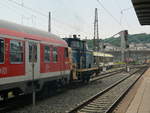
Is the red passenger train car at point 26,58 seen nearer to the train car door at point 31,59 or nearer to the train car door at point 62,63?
the train car door at point 31,59

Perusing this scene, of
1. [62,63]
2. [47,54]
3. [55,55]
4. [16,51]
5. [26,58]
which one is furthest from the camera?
[62,63]

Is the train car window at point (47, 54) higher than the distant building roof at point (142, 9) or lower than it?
lower

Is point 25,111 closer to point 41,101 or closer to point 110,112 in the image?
point 41,101

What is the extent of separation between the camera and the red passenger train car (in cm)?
987

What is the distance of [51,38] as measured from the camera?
14117 millimetres

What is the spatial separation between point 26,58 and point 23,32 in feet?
3.86

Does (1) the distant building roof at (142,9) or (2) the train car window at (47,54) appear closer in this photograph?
(1) the distant building roof at (142,9)

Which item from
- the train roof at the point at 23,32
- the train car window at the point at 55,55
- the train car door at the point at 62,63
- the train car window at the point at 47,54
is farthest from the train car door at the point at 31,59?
the train car door at the point at 62,63

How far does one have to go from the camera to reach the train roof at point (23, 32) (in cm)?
1020

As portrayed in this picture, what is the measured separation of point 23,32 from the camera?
1149cm

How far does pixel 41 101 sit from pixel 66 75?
371 centimetres

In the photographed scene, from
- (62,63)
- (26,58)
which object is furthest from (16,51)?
(62,63)

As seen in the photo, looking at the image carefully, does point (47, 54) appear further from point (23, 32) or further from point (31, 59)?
point (23, 32)

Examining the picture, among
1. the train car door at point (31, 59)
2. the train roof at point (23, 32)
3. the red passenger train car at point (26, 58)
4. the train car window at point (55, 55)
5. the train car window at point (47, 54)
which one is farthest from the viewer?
the train car window at point (55, 55)
